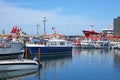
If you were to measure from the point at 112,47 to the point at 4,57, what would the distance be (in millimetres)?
61383

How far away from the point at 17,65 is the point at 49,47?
83.8 feet

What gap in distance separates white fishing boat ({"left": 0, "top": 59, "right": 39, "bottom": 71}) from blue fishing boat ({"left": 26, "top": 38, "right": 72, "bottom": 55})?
21.6m

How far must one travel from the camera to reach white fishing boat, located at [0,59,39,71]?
29947 millimetres

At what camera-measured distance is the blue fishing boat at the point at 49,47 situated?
54.0 m

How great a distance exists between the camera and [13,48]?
4612cm

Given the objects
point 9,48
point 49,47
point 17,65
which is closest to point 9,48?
point 9,48

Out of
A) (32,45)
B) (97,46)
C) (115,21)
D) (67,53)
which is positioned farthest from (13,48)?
(115,21)

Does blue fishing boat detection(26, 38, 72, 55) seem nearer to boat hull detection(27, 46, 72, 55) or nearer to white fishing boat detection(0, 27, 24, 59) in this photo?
boat hull detection(27, 46, 72, 55)

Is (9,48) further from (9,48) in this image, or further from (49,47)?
(49,47)

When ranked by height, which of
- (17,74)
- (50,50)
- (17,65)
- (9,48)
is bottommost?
(17,74)

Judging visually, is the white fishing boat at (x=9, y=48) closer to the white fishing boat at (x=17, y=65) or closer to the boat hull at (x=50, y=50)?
the boat hull at (x=50, y=50)

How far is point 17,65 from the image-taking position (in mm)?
30844

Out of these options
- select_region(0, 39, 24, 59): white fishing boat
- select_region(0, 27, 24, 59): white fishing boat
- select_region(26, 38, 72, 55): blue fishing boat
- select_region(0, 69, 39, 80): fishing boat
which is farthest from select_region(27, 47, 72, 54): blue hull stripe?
select_region(0, 69, 39, 80): fishing boat

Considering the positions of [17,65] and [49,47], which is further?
[49,47]
